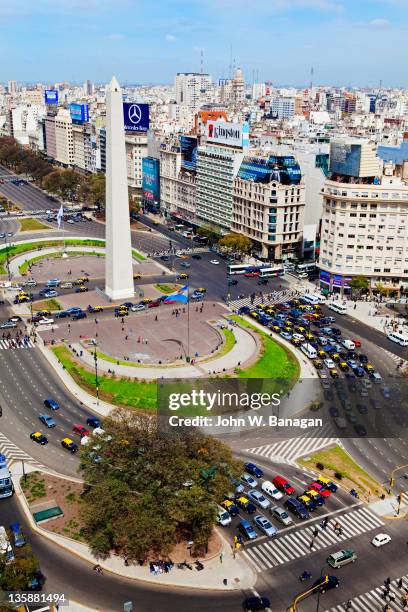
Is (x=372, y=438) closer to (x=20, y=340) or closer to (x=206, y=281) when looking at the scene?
(x=20, y=340)

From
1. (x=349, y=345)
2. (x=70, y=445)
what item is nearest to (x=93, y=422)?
(x=70, y=445)

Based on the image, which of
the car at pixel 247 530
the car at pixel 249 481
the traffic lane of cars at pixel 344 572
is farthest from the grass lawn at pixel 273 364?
the traffic lane of cars at pixel 344 572

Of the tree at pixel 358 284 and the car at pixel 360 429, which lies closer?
the car at pixel 360 429

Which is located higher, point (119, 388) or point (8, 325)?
point (8, 325)

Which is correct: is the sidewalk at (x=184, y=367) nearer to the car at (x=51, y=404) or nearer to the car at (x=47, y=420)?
the car at (x=51, y=404)

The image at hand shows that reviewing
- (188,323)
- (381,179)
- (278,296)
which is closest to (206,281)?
(278,296)

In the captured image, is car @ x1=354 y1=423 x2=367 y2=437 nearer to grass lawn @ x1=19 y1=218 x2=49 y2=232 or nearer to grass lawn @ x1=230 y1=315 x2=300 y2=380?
grass lawn @ x1=230 y1=315 x2=300 y2=380

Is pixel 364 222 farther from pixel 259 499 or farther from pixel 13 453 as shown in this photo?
pixel 13 453
